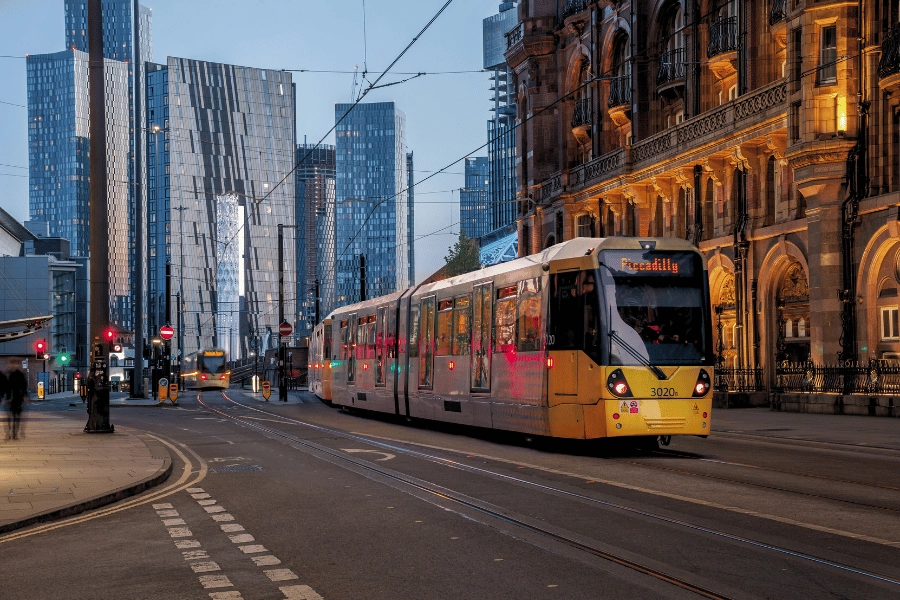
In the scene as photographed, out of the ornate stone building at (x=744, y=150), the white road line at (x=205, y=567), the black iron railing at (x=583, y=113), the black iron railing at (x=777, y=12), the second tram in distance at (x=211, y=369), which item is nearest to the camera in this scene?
the white road line at (x=205, y=567)

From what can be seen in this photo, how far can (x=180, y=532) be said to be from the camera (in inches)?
430

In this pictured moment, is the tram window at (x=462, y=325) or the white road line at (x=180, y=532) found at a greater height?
the tram window at (x=462, y=325)

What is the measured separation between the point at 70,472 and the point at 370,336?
16.7 meters

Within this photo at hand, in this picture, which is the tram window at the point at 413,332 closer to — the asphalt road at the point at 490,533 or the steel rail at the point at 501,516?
the steel rail at the point at 501,516

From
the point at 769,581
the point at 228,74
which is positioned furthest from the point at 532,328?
the point at 228,74

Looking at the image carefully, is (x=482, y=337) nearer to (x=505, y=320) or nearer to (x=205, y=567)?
(x=505, y=320)

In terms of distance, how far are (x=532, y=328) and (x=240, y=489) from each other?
23.3 feet

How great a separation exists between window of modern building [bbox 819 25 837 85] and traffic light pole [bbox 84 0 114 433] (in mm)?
19892

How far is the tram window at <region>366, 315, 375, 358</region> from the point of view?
32.3 m

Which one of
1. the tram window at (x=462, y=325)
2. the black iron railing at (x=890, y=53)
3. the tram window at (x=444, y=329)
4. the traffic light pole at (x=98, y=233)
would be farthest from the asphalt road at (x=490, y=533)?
the black iron railing at (x=890, y=53)

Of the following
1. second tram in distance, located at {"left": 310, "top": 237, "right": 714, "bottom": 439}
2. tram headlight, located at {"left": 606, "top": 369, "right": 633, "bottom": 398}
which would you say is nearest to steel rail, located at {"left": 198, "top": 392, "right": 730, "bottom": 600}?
second tram in distance, located at {"left": 310, "top": 237, "right": 714, "bottom": 439}

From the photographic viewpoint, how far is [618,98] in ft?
165

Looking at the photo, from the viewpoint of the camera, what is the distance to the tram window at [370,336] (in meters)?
32.3

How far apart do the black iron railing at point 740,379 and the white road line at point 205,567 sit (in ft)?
101
